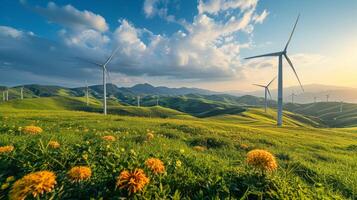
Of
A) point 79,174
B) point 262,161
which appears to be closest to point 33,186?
point 79,174

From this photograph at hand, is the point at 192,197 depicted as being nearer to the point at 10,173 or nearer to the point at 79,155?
the point at 79,155

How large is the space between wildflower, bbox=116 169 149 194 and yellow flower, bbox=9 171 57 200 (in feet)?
3.25

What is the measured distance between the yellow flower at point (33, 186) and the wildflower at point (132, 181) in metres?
0.99

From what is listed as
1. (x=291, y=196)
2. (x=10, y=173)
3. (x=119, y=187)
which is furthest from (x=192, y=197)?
(x=10, y=173)

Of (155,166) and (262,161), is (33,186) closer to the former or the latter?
(155,166)

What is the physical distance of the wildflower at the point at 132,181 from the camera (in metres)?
3.82

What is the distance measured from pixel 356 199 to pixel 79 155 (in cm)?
773

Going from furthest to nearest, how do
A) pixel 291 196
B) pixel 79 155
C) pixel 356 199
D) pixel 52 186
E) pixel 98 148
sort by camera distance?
1. pixel 356 199
2. pixel 98 148
3. pixel 79 155
4. pixel 291 196
5. pixel 52 186

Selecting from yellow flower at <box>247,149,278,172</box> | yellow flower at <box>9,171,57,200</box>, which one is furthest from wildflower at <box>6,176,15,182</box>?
yellow flower at <box>247,149,278,172</box>

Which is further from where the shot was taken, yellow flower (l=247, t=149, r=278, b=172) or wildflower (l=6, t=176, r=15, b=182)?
yellow flower (l=247, t=149, r=278, b=172)

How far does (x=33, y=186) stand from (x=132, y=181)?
1.43 meters

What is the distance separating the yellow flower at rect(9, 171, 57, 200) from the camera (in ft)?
11.6

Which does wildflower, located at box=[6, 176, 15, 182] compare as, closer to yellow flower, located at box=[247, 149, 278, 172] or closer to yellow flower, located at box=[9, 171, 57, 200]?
yellow flower, located at box=[9, 171, 57, 200]

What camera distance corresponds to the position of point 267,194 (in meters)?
4.34
